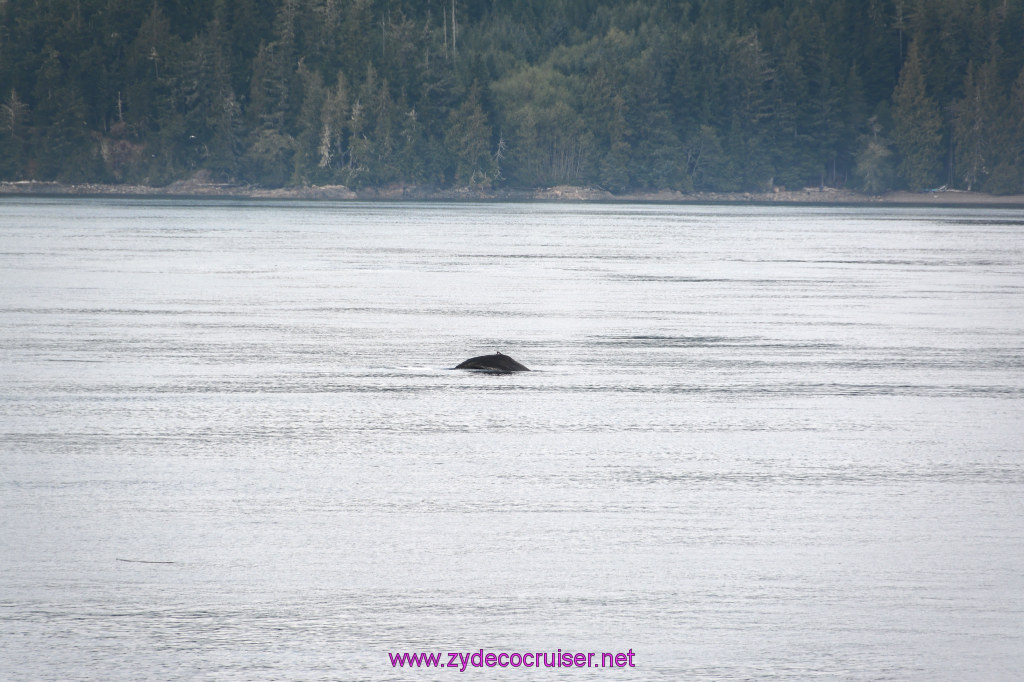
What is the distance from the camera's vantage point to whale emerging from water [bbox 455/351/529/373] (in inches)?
1155

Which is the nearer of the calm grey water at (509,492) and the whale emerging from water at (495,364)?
the calm grey water at (509,492)

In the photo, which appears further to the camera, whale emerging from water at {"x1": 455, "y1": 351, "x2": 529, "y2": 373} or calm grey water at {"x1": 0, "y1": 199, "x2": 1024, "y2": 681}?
whale emerging from water at {"x1": 455, "y1": 351, "x2": 529, "y2": 373}

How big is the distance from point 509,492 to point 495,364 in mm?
11330

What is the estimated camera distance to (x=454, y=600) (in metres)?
13.6

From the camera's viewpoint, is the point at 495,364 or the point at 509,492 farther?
the point at 495,364

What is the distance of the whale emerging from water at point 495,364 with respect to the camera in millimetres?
29328

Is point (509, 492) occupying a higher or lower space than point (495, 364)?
higher

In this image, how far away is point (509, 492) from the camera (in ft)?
59.3

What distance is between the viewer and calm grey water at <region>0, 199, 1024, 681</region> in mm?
12578

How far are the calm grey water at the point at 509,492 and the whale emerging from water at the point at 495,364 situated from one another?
52cm

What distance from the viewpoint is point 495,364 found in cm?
2933

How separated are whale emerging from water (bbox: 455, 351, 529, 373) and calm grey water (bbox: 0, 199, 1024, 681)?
52 cm

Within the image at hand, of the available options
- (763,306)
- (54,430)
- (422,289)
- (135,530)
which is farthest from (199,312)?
(135,530)

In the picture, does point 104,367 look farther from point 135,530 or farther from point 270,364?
point 135,530
